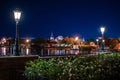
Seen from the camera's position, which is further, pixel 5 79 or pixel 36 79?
pixel 5 79

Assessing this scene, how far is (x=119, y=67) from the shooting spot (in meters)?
9.58

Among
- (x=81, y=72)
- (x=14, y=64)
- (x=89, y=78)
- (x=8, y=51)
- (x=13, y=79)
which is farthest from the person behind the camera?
(x=8, y=51)

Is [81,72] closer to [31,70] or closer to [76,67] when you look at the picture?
[76,67]

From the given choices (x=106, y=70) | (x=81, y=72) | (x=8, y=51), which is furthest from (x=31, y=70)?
(x=8, y=51)

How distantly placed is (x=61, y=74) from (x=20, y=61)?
548 centimetres

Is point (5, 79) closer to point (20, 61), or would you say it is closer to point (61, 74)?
point (20, 61)

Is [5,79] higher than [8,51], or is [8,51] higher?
[8,51]

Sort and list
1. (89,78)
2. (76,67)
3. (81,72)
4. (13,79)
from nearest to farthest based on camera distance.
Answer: (89,78) < (81,72) < (76,67) < (13,79)

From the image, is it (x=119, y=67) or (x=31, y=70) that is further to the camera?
(x=31, y=70)

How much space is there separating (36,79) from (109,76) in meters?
2.35

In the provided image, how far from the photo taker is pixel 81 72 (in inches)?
356

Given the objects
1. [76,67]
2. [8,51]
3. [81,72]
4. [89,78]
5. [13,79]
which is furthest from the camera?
[8,51]

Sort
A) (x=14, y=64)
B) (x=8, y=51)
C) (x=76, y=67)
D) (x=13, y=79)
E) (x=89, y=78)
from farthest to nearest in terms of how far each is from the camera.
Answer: (x=8, y=51) < (x=14, y=64) < (x=13, y=79) < (x=76, y=67) < (x=89, y=78)

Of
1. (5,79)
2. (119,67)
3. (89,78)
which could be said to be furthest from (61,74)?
(5,79)
